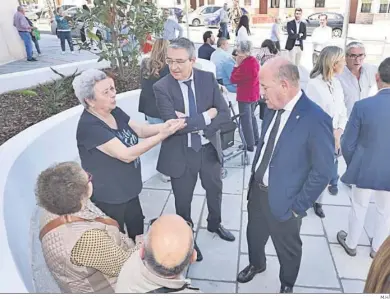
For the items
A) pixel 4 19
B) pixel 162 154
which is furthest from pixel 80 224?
pixel 4 19

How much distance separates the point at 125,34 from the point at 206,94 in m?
3.01

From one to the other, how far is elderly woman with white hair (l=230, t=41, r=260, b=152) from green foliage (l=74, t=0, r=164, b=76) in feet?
4.52

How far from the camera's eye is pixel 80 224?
1.68m

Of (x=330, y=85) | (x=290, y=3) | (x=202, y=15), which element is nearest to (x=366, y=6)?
(x=290, y=3)

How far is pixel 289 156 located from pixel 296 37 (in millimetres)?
8460

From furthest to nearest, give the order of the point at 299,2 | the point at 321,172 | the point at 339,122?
1. the point at 299,2
2. the point at 339,122
3. the point at 321,172

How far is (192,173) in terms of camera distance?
2.87 metres

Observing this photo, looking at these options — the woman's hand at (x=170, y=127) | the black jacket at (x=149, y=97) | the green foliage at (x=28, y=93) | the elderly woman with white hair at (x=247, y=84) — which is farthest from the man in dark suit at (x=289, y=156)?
the green foliage at (x=28, y=93)

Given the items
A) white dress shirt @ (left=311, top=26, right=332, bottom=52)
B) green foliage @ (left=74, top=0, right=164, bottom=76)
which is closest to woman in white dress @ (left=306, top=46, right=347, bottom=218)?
green foliage @ (left=74, top=0, right=164, bottom=76)

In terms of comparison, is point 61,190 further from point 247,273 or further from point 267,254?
point 267,254

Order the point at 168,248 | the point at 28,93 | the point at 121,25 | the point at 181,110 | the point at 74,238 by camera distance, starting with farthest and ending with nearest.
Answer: the point at 121,25, the point at 28,93, the point at 181,110, the point at 74,238, the point at 168,248

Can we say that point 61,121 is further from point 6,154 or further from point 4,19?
point 4,19

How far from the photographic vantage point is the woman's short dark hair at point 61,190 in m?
1.67

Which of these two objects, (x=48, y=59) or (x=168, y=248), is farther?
(x=48, y=59)
